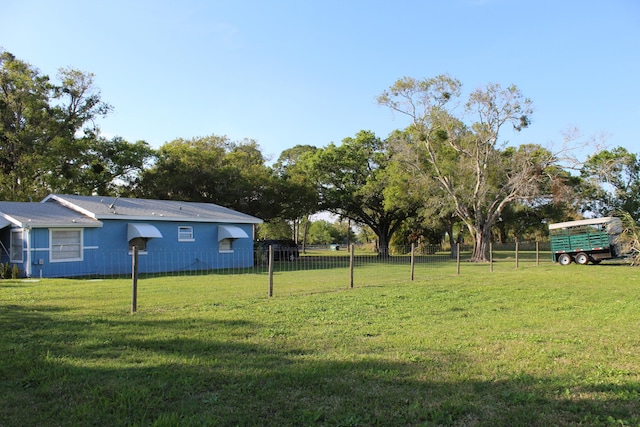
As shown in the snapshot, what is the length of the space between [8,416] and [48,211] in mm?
18991

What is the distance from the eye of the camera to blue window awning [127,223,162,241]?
2086 centimetres

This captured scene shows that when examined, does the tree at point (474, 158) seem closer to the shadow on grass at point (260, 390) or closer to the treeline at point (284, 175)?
the treeline at point (284, 175)

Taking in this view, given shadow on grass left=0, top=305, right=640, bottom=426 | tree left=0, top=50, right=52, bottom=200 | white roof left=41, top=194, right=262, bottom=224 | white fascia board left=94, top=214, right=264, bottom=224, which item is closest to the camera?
shadow on grass left=0, top=305, right=640, bottom=426

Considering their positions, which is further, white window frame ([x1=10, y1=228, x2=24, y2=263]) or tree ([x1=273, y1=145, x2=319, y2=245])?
tree ([x1=273, y1=145, x2=319, y2=245])

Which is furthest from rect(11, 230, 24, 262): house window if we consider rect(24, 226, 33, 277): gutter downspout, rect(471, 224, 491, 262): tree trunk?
rect(471, 224, 491, 262): tree trunk

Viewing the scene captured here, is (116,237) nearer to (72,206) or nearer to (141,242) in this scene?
(141,242)

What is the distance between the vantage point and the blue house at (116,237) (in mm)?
18469

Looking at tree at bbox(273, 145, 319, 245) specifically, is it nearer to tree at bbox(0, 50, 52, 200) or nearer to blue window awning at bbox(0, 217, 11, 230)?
tree at bbox(0, 50, 52, 200)

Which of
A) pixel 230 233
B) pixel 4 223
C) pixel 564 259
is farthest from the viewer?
pixel 564 259

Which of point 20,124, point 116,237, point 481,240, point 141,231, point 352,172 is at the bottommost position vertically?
point 481,240

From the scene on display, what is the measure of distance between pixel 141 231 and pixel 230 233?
490cm

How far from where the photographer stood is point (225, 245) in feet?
82.5

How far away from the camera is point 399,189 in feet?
123

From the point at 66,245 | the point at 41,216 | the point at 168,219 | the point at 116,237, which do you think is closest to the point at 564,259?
the point at 168,219
